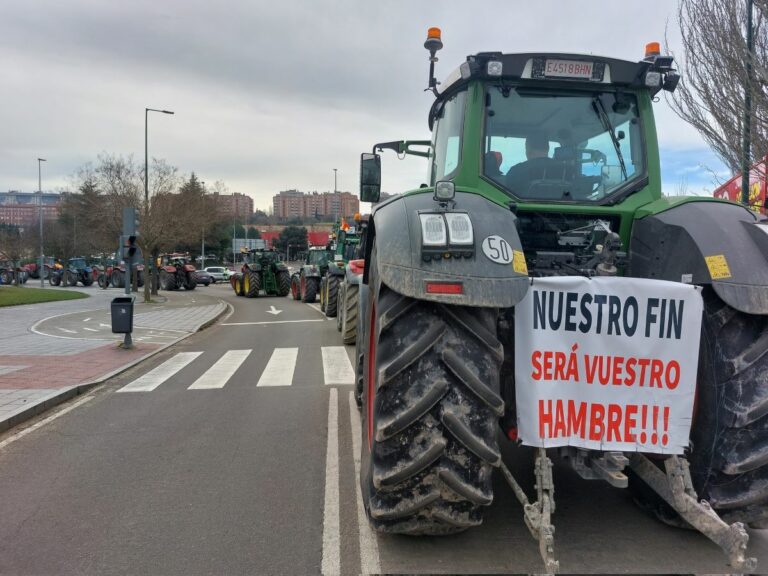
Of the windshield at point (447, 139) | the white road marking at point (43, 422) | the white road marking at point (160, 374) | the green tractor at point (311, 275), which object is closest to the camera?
the windshield at point (447, 139)

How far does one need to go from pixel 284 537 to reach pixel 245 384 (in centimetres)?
492

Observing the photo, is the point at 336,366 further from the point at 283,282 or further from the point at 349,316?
the point at 283,282

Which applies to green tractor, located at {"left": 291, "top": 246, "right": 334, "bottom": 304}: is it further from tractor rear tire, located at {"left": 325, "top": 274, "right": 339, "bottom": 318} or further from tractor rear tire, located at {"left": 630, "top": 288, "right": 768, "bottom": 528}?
tractor rear tire, located at {"left": 630, "top": 288, "right": 768, "bottom": 528}

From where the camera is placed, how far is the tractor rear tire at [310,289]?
23.0 meters

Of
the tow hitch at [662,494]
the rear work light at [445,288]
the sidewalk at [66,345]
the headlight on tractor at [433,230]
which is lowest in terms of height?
the sidewalk at [66,345]

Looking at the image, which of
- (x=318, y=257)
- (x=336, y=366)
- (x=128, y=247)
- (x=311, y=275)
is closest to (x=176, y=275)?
(x=318, y=257)

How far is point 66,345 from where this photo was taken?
1177 cm

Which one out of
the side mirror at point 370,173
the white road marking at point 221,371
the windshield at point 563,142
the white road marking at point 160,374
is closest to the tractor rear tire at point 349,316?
the white road marking at point 221,371

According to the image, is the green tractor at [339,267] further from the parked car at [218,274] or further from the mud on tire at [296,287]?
the parked car at [218,274]

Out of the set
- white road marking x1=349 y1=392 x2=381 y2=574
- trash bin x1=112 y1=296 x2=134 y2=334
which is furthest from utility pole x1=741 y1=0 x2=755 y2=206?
trash bin x1=112 y1=296 x2=134 y2=334

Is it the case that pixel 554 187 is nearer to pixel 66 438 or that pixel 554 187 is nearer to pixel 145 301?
pixel 66 438

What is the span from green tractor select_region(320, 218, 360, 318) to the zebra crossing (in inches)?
151

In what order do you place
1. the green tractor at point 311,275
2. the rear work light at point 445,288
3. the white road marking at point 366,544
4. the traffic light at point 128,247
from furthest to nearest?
1. the green tractor at point 311,275
2. the traffic light at point 128,247
3. the white road marking at point 366,544
4. the rear work light at point 445,288

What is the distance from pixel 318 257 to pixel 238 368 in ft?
52.5
